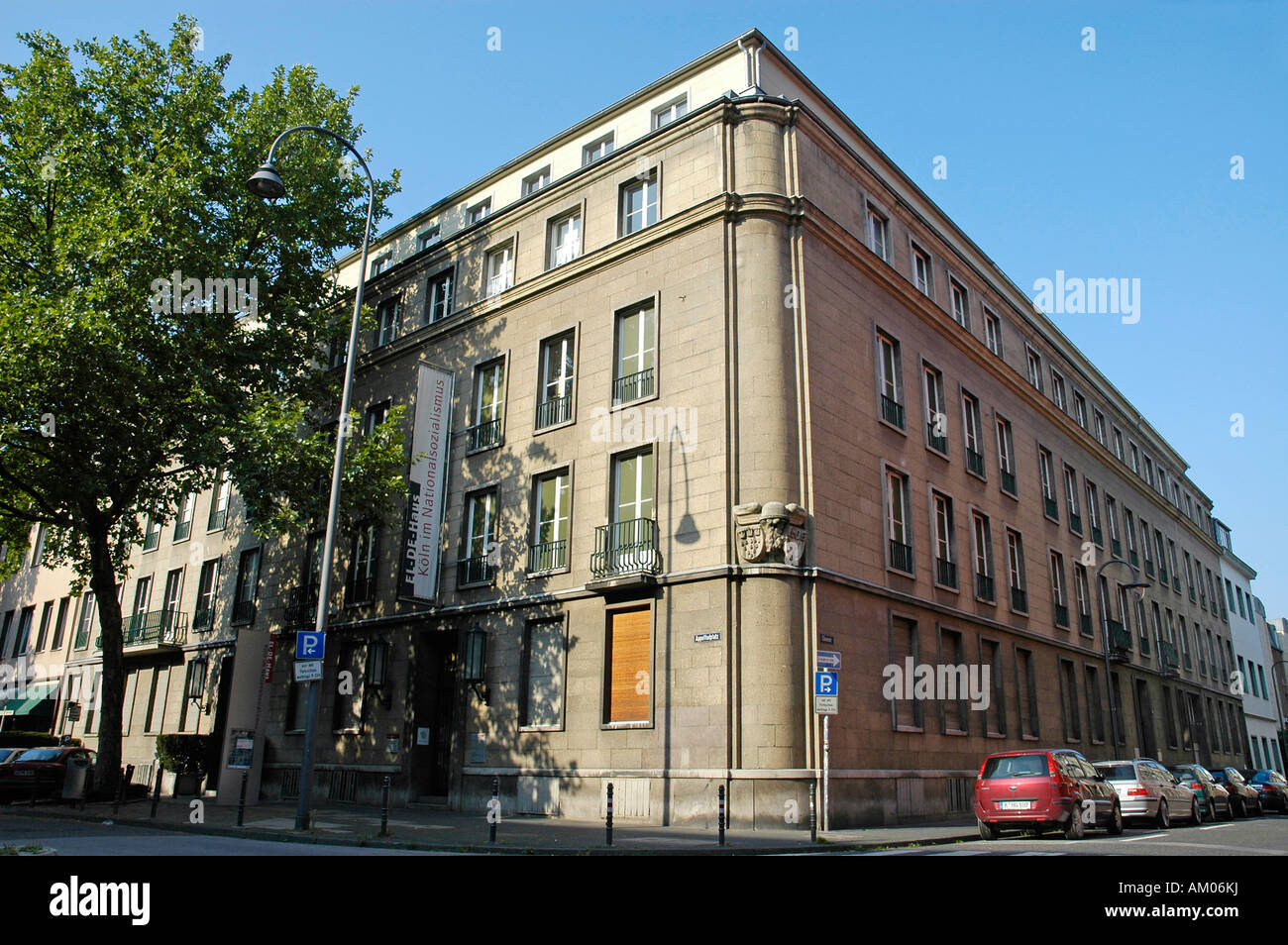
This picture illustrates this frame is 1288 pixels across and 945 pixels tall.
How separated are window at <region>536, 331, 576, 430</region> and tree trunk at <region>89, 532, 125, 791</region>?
1292 centimetres

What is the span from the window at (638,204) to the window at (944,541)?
1115 centimetres

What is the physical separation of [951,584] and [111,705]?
23915 millimetres

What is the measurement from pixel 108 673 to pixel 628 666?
15.9 metres

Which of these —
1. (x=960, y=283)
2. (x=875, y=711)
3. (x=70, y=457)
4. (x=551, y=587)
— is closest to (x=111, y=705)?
(x=70, y=457)

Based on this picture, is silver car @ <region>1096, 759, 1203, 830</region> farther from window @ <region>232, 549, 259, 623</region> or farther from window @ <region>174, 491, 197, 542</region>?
window @ <region>174, 491, 197, 542</region>

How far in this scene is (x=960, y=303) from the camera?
31.0 metres

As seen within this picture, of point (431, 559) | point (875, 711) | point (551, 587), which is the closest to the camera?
point (875, 711)

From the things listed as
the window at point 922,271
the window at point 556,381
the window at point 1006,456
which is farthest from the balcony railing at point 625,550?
the window at point 1006,456

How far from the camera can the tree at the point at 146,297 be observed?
22.5 metres

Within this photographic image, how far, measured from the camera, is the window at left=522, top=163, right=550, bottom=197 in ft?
93.3

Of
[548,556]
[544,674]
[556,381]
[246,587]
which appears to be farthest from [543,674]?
[246,587]
